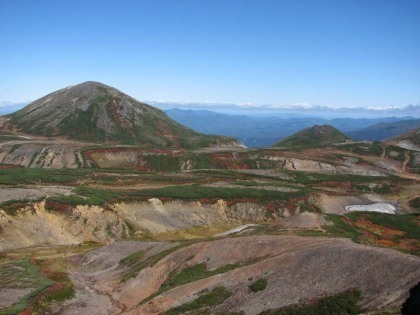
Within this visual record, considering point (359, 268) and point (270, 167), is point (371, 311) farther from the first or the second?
point (270, 167)

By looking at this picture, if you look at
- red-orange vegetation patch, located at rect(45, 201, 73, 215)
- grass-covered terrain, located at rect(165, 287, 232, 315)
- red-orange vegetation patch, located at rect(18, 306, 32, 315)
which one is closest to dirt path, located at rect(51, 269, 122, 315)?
red-orange vegetation patch, located at rect(18, 306, 32, 315)

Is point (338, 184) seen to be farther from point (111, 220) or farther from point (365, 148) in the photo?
point (365, 148)

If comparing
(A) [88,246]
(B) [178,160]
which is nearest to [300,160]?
(B) [178,160]

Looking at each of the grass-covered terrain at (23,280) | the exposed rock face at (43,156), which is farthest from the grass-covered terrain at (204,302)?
the exposed rock face at (43,156)

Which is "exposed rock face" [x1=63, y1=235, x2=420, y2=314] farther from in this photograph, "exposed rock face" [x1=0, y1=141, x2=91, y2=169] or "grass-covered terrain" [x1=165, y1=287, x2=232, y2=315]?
"exposed rock face" [x1=0, y1=141, x2=91, y2=169]

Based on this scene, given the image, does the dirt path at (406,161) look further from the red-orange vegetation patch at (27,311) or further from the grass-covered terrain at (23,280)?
the red-orange vegetation patch at (27,311)

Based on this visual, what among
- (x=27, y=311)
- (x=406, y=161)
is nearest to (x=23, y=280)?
(x=27, y=311)
